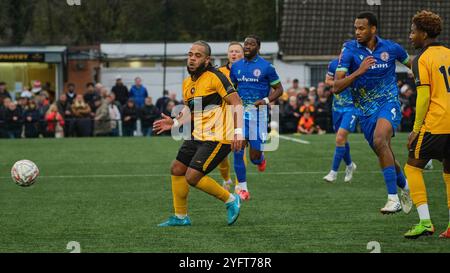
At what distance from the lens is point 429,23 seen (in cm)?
870

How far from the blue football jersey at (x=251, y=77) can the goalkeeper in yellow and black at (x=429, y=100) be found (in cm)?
491

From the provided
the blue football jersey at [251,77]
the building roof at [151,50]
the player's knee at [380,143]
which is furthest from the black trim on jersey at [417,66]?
the building roof at [151,50]

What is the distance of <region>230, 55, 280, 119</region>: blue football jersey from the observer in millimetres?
13570

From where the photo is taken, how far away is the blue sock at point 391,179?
1044 cm

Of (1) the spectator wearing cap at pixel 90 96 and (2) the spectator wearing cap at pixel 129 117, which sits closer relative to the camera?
(2) the spectator wearing cap at pixel 129 117

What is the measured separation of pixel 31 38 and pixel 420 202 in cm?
3515

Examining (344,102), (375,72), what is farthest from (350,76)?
(344,102)

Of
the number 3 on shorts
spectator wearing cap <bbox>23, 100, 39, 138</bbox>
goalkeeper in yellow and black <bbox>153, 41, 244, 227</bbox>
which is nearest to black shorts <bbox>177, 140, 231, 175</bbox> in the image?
goalkeeper in yellow and black <bbox>153, 41, 244, 227</bbox>

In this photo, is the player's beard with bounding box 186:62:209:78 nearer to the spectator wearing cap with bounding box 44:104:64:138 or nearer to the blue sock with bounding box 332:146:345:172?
the blue sock with bounding box 332:146:345:172

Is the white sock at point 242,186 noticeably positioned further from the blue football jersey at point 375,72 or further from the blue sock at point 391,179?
the blue sock at point 391,179

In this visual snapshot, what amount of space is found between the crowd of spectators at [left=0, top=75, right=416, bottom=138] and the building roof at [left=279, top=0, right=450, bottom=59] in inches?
377

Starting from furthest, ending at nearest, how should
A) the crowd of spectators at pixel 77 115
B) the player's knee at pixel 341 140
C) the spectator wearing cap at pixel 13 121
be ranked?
the crowd of spectators at pixel 77 115 < the spectator wearing cap at pixel 13 121 < the player's knee at pixel 341 140

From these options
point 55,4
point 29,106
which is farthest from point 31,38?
point 29,106

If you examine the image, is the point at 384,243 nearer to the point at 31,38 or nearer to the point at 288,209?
the point at 288,209
